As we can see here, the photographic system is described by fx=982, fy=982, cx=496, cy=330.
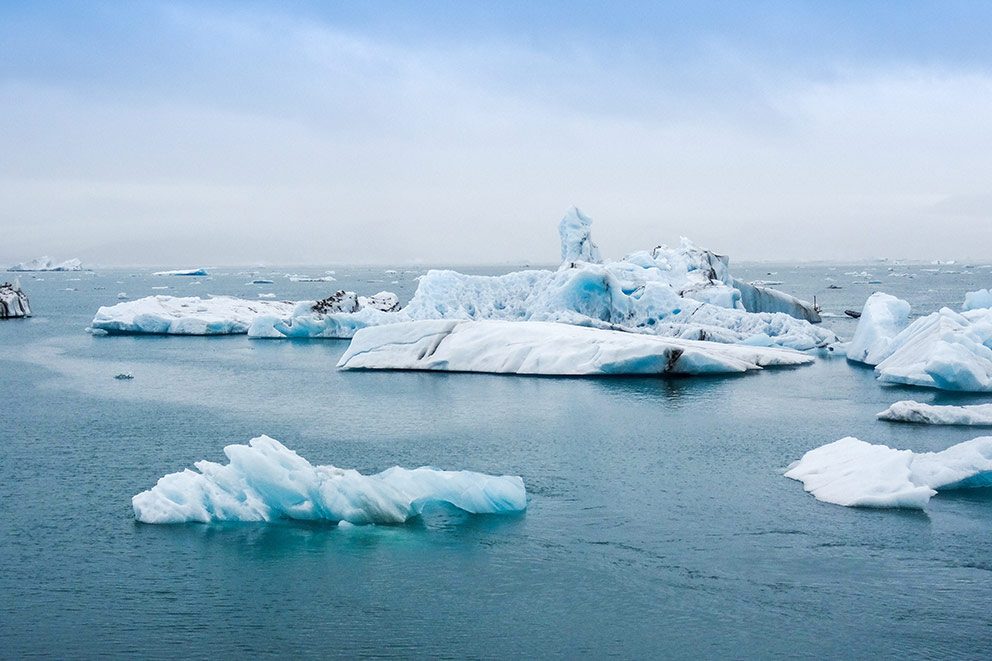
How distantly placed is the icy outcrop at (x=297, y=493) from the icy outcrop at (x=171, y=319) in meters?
26.5

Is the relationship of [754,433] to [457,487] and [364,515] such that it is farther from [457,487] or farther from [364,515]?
[364,515]

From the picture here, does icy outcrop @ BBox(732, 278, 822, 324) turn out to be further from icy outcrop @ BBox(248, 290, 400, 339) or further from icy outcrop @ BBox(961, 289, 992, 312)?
icy outcrop @ BBox(248, 290, 400, 339)

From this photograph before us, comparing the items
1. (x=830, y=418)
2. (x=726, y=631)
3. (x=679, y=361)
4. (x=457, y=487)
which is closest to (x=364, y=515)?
(x=457, y=487)

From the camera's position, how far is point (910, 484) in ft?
37.1

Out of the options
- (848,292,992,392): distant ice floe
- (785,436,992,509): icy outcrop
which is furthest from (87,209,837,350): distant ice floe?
(785,436,992,509): icy outcrop

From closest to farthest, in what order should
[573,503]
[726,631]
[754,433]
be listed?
1. [726,631]
2. [573,503]
3. [754,433]

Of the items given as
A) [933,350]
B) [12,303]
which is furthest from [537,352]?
[12,303]

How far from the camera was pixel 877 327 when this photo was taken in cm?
2575

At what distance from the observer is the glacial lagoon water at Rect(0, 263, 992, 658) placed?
7898 mm

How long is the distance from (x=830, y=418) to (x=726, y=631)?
10.8 metres

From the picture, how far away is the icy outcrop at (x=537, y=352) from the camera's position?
75.9 feet

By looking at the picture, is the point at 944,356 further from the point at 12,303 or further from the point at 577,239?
the point at 12,303

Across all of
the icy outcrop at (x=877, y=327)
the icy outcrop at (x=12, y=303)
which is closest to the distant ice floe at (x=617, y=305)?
the icy outcrop at (x=877, y=327)

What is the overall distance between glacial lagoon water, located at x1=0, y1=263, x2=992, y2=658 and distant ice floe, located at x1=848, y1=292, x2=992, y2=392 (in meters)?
3.40
